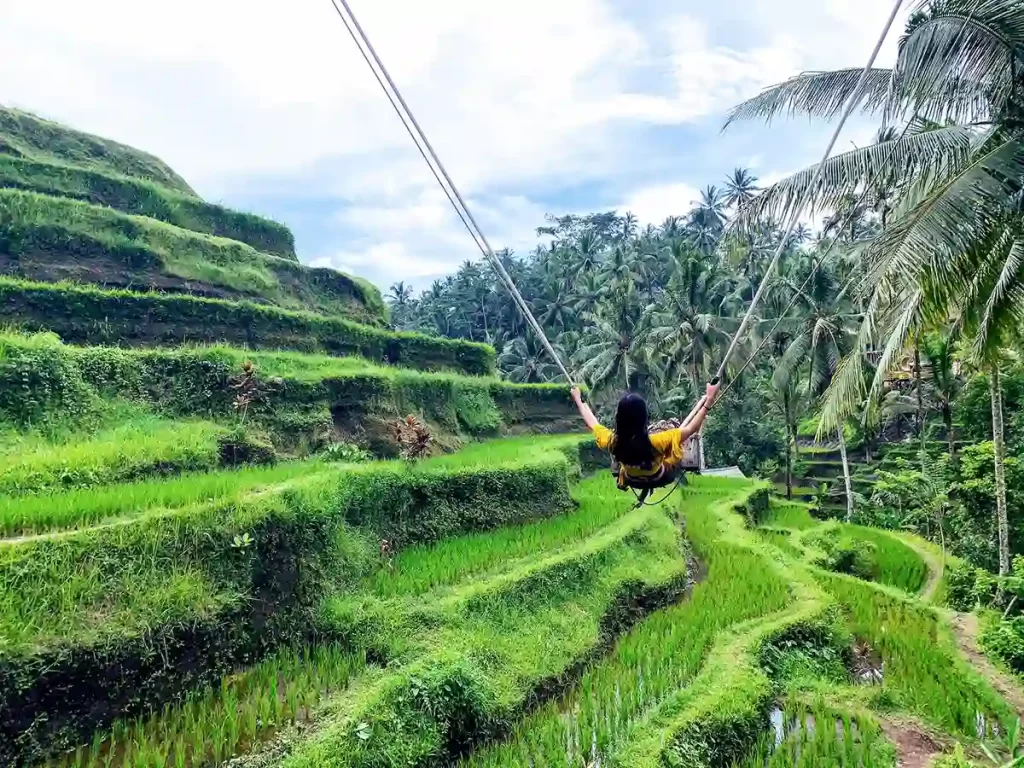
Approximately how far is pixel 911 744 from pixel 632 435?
14.4 feet

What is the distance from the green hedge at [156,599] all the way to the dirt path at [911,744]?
571 cm

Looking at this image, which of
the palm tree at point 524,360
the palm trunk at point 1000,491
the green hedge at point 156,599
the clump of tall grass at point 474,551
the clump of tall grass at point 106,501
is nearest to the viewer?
the green hedge at point 156,599

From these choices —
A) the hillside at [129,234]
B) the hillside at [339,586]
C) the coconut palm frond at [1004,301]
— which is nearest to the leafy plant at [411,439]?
the hillside at [339,586]

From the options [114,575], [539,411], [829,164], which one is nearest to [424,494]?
[114,575]

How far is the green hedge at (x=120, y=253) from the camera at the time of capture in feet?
40.5

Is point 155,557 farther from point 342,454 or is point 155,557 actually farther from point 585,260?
point 585,260

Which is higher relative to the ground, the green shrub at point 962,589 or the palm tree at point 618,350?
the palm tree at point 618,350

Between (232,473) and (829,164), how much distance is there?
8465mm

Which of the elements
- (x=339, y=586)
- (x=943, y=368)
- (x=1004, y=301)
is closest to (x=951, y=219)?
(x=1004, y=301)

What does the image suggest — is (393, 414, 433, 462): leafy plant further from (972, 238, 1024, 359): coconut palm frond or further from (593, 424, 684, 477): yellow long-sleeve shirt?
(972, 238, 1024, 359): coconut palm frond

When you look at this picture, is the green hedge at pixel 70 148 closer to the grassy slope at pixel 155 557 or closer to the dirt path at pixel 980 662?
the grassy slope at pixel 155 557

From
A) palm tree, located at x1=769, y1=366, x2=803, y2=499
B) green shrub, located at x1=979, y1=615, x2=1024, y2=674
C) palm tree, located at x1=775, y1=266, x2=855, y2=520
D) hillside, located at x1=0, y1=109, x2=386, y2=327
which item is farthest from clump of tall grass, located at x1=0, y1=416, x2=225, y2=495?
palm tree, located at x1=769, y1=366, x2=803, y2=499

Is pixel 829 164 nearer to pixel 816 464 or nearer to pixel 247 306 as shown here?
pixel 247 306

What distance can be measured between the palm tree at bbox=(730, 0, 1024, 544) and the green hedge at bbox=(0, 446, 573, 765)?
21.4 ft
